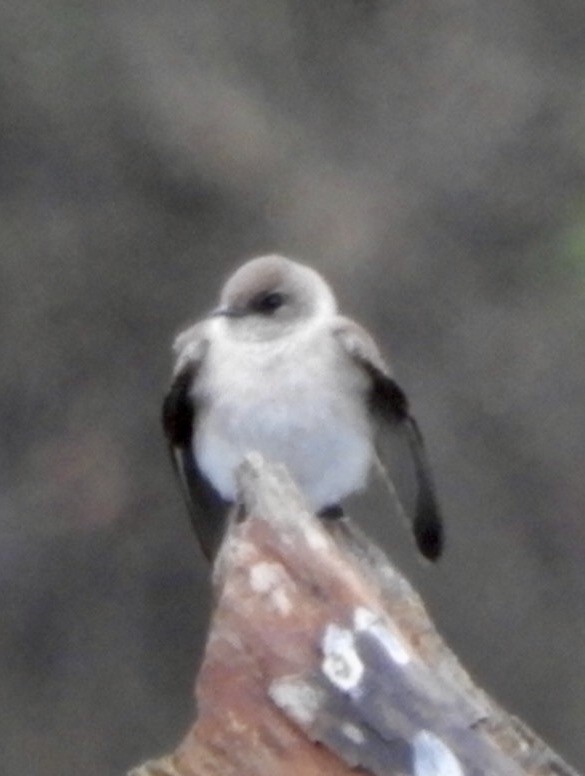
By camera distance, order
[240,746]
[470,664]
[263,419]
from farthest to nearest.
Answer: [470,664] → [263,419] → [240,746]

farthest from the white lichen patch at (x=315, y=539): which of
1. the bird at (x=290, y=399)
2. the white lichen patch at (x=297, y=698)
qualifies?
the bird at (x=290, y=399)

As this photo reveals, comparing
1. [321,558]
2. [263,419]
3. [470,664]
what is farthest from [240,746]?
[470,664]

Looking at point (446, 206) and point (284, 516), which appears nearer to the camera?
point (284, 516)

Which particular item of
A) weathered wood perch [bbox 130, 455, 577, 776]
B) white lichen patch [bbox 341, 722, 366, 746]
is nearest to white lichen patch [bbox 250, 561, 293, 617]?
weathered wood perch [bbox 130, 455, 577, 776]

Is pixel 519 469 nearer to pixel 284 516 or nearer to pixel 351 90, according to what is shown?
pixel 351 90

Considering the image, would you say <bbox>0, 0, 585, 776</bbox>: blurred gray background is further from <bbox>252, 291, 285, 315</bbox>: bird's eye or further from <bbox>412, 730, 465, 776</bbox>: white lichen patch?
<bbox>412, 730, 465, 776</bbox>: white lichen patch

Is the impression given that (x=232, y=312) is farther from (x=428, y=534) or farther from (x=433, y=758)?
(x=433, y=758)
